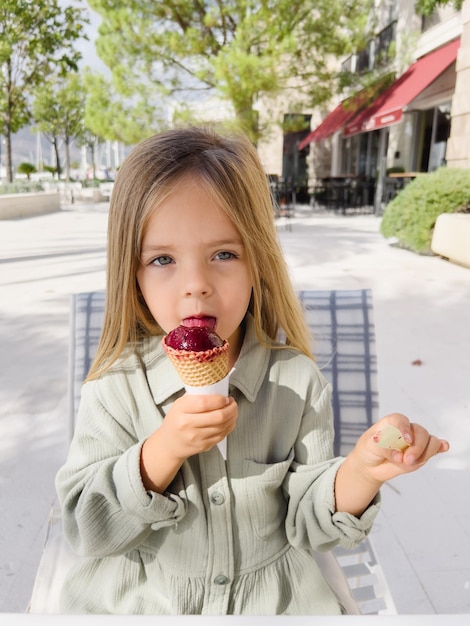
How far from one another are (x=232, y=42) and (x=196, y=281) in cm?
1472

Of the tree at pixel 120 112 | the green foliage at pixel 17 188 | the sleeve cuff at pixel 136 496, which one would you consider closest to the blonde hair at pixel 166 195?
the sleeve cuff at pixel 136 496

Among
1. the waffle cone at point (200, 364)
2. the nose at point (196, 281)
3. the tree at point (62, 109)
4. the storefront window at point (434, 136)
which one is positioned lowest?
the waffle cone at point (200, 364)

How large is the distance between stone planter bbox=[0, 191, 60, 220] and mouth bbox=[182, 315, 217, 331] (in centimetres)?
1609

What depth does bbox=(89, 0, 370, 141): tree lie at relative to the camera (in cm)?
1404

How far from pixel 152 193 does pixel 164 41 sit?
15.6 metres

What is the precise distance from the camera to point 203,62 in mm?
15250

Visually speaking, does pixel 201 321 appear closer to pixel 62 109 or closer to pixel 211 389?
pixel 211 389

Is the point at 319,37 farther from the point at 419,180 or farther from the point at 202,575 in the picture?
the point at 202,575

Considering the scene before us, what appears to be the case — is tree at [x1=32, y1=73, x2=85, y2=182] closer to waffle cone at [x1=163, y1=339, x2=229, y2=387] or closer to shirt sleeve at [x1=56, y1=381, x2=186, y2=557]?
shirt sleeve at [x1=56, y1=381, x2=186, y2=557]

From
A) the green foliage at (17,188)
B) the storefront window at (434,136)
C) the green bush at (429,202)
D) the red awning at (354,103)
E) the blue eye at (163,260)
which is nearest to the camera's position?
the blue eye at (163,260)

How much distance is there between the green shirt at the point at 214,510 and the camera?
46.7 inches

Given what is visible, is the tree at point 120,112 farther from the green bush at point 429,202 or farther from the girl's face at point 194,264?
the girl's face at point 194,264

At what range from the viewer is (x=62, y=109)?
33031mm

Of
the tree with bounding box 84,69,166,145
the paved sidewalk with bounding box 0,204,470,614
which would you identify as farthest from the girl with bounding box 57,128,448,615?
the tree with bounding box 84,69,166,145
